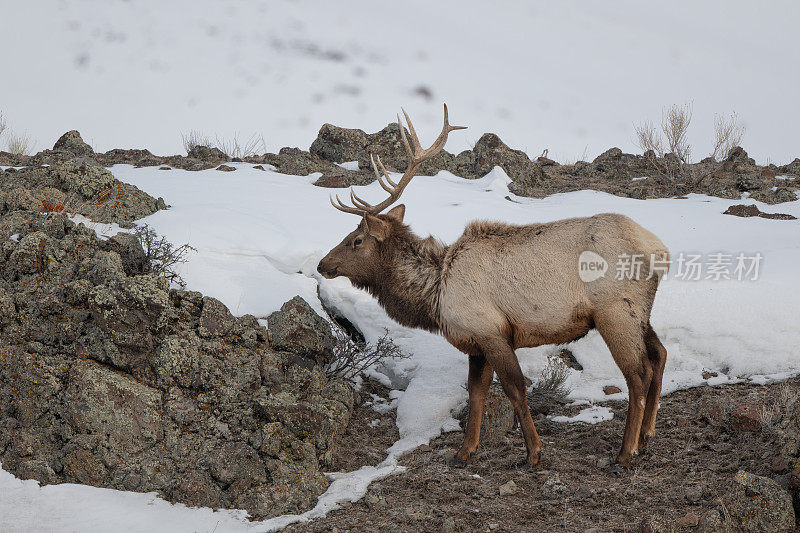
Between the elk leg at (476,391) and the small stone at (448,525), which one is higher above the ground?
the elk leg at (476,391)

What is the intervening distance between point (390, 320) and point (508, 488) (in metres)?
3.25

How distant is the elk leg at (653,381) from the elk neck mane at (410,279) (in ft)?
6.22

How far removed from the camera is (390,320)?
8156 mm

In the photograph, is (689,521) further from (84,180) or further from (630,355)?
(84,180)

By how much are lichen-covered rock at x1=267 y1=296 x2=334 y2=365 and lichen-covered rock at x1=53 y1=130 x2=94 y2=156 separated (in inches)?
370

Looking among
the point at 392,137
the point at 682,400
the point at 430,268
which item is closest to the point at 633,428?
the point at 682,400

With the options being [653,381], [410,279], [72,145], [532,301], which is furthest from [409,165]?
[72,145]

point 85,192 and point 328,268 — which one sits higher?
point 85,192

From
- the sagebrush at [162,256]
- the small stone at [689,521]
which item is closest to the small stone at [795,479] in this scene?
the small stone at [689,521]

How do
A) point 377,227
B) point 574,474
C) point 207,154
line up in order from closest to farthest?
point 574,474 < point 377,227 < point 207,154

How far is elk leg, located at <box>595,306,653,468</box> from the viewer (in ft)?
18.4

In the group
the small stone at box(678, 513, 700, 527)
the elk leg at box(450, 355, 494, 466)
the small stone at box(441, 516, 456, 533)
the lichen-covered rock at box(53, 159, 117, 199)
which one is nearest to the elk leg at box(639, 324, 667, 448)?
the elk leg at box(450, 355, 494, 466)

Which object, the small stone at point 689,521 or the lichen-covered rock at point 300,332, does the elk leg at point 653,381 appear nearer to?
the small stone at point 689,521

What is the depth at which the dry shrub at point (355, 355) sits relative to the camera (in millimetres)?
7051
